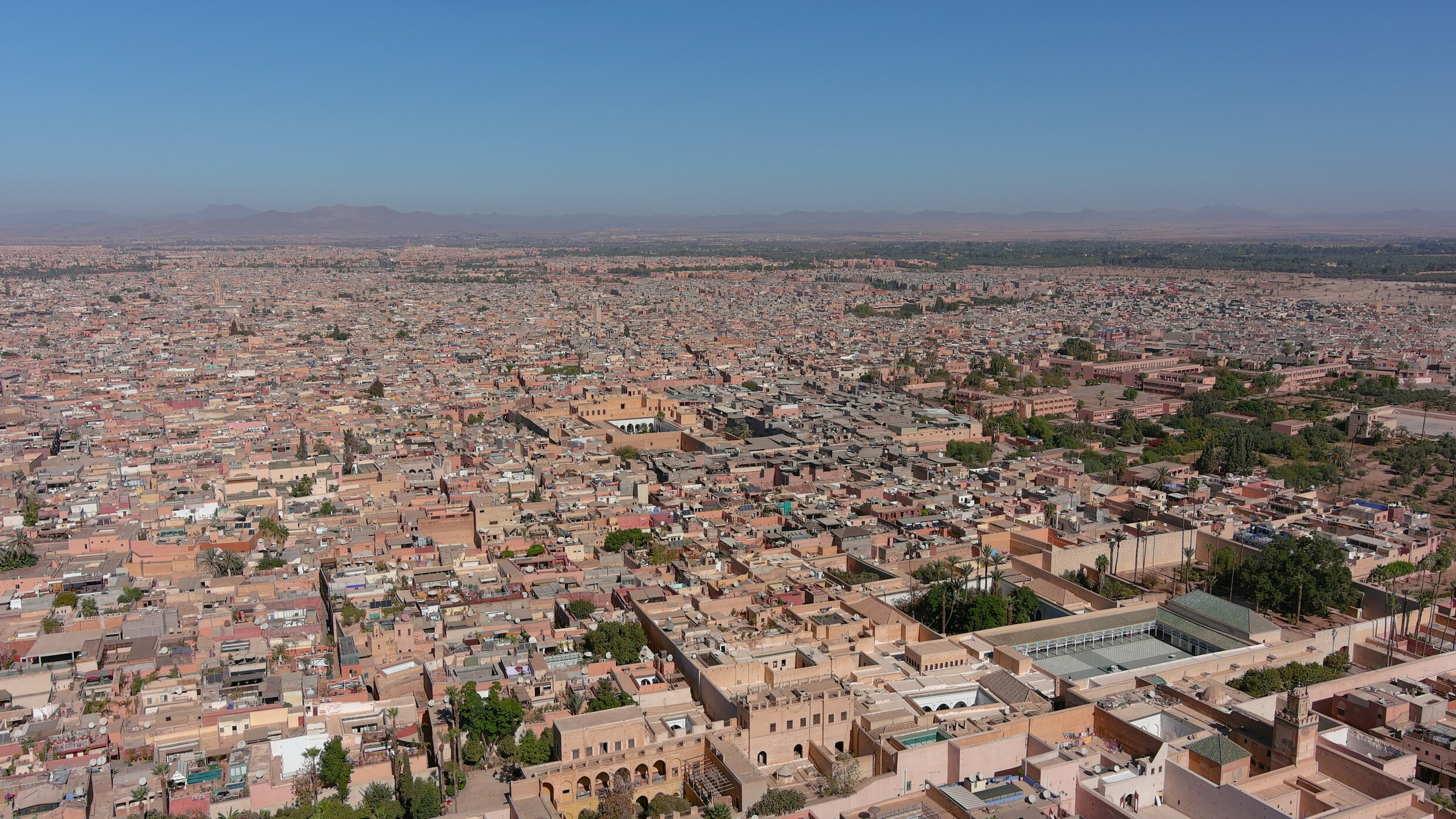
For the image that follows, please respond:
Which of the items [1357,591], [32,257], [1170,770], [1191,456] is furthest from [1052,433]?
[32,257]

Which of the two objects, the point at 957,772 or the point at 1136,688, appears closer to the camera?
the point at 957,772

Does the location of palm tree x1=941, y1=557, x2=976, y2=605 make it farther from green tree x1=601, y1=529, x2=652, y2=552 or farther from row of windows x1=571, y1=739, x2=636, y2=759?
row of windows x1=571, y1=739, x2=636, y2=759

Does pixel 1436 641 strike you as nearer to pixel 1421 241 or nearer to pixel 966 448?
pixel 966 448

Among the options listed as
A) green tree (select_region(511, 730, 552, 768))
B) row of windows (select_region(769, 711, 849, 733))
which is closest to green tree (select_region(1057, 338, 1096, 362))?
row of windows (select_region(769, 711, 849, 733))

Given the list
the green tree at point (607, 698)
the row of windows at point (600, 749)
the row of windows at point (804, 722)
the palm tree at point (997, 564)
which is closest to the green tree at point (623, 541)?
the green tree at point (607, 698)

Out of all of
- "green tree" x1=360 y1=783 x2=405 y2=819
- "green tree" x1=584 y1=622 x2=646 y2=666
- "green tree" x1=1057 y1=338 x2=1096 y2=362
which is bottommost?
"green tree" x1=360 y1=783 x2=405 y2=819

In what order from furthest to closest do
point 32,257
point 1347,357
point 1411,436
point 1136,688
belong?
1. point 32,257
2. point 1347,357
3. point 1411,436
4. point 1136,688

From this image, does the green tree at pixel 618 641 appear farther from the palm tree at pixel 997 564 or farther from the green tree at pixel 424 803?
the palm tree at pixel 997 564
